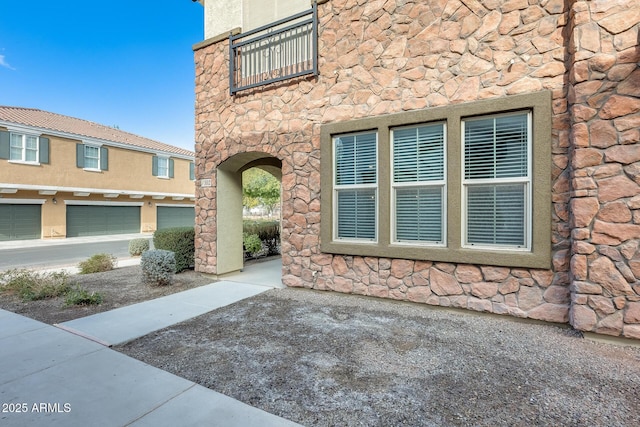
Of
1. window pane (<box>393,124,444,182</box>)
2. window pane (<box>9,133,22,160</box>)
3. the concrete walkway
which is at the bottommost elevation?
the concrete walkway

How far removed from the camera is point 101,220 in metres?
20.4

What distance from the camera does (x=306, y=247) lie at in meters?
6.20

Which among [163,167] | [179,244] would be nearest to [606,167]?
[179,244]

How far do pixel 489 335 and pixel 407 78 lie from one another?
405 cm

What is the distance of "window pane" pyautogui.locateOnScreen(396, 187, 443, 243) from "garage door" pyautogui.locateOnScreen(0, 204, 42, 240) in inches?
821

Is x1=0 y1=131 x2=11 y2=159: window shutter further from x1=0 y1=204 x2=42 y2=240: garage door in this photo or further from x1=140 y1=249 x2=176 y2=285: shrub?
x1=140 y1=249 x2=176 y2=285: shrub

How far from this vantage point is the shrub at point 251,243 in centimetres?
1013

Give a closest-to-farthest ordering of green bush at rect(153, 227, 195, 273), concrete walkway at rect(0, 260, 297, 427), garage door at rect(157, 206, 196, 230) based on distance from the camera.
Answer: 1. concrete walkway at rect(0, 260, 297, 427)
2. green bush at rect(153, 227, 195, 273)
3. garage door at rect(157, 206, 196, 230)

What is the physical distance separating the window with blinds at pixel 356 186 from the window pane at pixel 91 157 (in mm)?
19965

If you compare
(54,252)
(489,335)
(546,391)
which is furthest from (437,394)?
(54,252)

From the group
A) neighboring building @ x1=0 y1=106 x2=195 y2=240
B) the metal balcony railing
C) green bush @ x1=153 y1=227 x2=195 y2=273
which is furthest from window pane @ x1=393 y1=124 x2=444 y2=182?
neighboring building @ x1=0 y1=106 x2=195 y2=240

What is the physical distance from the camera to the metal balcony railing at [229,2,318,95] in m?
6.14

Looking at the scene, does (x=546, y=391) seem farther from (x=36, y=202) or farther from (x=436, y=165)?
(x=36, y=202)

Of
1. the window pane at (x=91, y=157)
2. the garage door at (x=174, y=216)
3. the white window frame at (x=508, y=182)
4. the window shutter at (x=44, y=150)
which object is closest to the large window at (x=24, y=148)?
the window shutter at (x=44, y=150)
